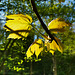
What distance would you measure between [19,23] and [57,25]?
5 cm

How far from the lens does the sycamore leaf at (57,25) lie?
0.15m

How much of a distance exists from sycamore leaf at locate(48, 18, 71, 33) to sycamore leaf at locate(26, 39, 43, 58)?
3 cm

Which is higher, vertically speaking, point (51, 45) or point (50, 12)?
point (50, 12)

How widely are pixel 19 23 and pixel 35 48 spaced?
0.16 ft

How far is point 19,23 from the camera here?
14 cm

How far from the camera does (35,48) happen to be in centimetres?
17

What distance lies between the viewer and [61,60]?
6590 millimetres

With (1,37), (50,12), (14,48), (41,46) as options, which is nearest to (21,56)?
(14,48)

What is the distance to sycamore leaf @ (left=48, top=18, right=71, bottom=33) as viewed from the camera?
0.49ft

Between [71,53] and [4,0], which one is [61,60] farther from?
[4,0]

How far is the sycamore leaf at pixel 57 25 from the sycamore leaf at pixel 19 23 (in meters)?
0.03

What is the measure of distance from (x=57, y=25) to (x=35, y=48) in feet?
0.16

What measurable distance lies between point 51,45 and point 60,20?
4cm

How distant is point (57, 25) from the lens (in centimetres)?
15
